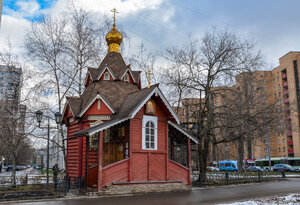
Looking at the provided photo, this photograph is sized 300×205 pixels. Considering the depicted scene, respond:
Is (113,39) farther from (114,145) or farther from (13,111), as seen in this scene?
(114,145)

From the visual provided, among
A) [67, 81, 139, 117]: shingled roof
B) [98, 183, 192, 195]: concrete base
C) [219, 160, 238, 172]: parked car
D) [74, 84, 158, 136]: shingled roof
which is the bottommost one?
[219, 160, 238, 172]: parked car

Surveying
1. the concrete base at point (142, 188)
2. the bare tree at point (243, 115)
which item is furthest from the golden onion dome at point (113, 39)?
the concrete base at point (142, 188)

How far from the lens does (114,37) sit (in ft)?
79.0

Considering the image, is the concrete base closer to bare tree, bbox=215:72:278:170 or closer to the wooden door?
the wooden door

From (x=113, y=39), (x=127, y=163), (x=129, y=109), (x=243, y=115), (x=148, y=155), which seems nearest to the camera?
(x=127, y=163)

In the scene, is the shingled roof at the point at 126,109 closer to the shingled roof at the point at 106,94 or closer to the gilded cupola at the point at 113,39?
the shingled roof at the point at 106,94

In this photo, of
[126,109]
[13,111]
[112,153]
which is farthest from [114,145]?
[13,111]

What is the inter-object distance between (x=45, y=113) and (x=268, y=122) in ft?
58.2

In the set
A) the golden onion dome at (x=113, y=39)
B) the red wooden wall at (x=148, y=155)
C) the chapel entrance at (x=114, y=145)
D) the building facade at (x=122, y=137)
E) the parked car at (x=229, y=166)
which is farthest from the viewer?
the parked car at (x=229, y=166)

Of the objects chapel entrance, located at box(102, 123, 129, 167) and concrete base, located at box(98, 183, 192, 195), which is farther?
chapel entrance, located at box(102, 123, 129, 167)

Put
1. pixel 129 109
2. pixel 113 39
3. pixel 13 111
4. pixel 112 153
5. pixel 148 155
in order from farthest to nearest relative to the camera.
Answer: pixel 113 39
pixel 13 111
pixel 112 153
pixel 148 155
pixel 129 109

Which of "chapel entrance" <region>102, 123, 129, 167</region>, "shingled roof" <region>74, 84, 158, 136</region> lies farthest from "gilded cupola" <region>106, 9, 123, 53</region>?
"chapel entrance" <region>102, 123, 129, 167</region>

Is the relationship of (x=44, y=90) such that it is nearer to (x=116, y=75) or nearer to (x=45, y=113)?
(x=45, y=113)

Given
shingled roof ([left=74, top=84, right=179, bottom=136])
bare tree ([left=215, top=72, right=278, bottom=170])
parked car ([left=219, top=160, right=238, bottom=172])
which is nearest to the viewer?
shingled roof ([left=74, top=84, right=179, bottom=136])
